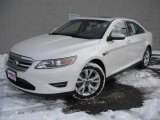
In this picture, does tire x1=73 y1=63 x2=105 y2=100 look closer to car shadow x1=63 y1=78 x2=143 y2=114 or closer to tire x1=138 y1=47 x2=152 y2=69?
car shadow x1=63 y1=78 x2=143 y2=114

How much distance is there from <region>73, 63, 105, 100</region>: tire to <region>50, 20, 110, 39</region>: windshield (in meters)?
0.72

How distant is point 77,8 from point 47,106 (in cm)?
551

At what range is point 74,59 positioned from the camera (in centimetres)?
448

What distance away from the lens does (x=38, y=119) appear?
408 centimetres

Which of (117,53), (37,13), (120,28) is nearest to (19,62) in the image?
(117,53)

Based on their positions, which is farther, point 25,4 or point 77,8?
point 77,8

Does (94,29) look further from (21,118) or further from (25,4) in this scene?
(25,4)

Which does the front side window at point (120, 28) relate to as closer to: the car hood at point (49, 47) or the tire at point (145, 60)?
the car hood at point (49, 47)

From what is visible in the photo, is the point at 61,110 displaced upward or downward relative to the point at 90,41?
downward

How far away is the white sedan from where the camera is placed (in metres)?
4.35

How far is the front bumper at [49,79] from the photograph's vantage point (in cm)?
429

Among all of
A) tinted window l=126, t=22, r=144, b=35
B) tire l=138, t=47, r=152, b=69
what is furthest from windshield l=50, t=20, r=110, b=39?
tire l=138, t=47, r=152, b=69

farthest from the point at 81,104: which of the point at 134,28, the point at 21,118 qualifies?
the point at 134,28

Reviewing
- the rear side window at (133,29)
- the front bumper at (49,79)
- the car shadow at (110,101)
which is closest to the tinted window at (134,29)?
the rear side window at (133,29)
